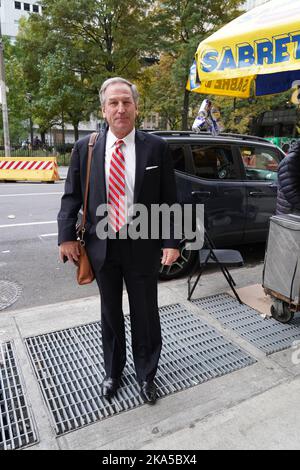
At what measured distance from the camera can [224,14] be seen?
1777cm

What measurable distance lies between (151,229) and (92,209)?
0.41 metres

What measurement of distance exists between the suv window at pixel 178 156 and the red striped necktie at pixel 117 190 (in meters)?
2.44

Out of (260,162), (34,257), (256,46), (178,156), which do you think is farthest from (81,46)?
(256,46)

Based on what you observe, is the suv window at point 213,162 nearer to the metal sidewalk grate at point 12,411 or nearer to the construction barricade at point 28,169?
the metal sidewalk grate at point 12,411

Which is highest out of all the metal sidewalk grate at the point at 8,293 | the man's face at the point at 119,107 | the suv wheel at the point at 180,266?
the man's face at the point at 119,107

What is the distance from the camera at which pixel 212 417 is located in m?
2.40

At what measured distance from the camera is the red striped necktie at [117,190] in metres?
2.29

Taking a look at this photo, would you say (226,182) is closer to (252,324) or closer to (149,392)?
(252,324)

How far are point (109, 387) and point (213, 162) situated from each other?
3395 mm

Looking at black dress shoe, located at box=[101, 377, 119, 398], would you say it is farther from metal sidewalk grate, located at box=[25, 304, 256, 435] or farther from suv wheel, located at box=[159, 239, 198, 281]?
suv wheel, located at box=[159, 239, 198, 281]

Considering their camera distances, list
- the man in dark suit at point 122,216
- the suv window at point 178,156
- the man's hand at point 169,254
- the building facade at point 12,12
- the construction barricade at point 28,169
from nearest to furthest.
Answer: the man in dark suit at point 122,216, the man's hand at point 169,254, the suv window at point 178,156, the construction barricade at point 28,169, the building facade at point 12,12

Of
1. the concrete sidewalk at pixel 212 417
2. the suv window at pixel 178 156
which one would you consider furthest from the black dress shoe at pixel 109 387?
the suv window at pixel 178 156
